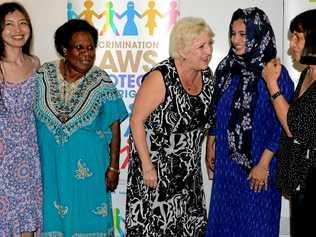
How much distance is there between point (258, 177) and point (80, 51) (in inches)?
45.1

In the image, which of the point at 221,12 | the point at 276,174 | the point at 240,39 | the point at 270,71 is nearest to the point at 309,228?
the point at 276,174

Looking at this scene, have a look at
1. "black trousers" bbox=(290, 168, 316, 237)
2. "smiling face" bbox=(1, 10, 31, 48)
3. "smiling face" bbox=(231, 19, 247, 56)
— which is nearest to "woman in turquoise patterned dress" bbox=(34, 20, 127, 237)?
"smiling face" bbox=(1, 10, 31, 48)

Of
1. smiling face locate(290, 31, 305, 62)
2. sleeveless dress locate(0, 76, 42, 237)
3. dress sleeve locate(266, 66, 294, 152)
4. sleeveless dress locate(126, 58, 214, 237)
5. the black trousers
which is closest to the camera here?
the black trousers

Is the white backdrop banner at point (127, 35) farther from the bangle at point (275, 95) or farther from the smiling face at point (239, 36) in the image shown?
the bangle at point (275, 95)

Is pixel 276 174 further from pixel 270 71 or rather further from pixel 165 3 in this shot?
pixel 165 3

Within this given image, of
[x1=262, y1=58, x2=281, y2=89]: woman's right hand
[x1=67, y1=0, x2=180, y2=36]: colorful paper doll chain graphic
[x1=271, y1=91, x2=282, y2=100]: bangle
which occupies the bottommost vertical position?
[x1=271, y1=91, x2=282, y2=100]: bangle

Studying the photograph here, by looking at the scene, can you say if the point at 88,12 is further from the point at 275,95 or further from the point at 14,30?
the point at 275,95

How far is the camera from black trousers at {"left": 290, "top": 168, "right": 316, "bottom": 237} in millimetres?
2357

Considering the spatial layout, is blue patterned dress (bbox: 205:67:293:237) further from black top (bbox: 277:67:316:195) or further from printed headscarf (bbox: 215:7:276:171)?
black top (bbox: 277:67:316:195)

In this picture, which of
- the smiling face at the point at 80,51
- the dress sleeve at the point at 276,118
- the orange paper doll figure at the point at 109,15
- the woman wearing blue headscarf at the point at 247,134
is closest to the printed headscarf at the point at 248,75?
the woman wearing blue headscarf at the point at 247,134

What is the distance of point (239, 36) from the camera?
111 inches

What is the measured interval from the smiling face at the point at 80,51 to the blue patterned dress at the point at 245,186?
750mm

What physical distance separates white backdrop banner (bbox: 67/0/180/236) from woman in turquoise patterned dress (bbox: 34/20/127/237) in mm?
560

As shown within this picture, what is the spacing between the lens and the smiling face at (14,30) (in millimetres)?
3004
